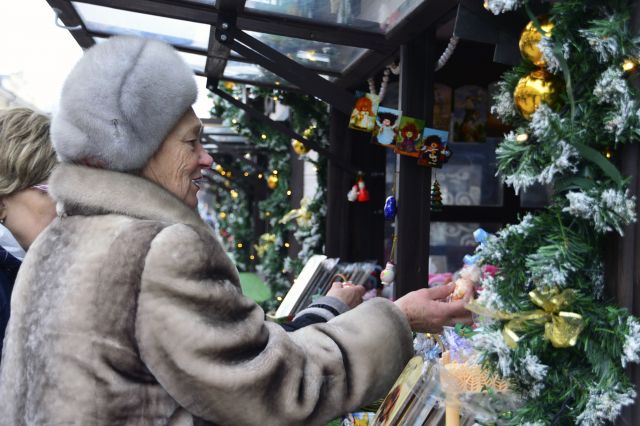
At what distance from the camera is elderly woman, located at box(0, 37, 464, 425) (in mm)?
1542

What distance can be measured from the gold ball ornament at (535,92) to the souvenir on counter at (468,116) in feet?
11.0

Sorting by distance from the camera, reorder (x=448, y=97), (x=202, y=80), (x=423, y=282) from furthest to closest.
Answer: (x=202, y=80)
(x=448, y=97)
(x=423, y=282)

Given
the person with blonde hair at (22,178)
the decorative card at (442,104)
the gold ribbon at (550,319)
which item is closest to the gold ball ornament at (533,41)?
the gold ribbon at (550,319)

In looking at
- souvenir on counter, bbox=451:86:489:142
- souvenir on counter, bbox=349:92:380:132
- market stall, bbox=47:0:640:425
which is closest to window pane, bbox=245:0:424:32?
market stall, bbox=47:0:640:425

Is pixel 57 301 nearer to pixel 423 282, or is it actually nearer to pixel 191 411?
pixel 191 411

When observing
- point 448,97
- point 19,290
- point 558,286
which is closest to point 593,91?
point 558,286

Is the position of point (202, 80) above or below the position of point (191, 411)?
above

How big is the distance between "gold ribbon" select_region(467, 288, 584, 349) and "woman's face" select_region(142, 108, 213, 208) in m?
0.85

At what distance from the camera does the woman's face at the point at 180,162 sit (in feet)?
5.69

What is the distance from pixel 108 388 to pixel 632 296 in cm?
118

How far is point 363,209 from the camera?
508 cm

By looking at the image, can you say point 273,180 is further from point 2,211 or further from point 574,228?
point 574,228

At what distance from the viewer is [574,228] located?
1.43m

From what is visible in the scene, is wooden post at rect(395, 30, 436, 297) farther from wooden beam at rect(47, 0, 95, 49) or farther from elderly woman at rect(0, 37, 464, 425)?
wooden beam at rect(47, 0, 95, 49)
